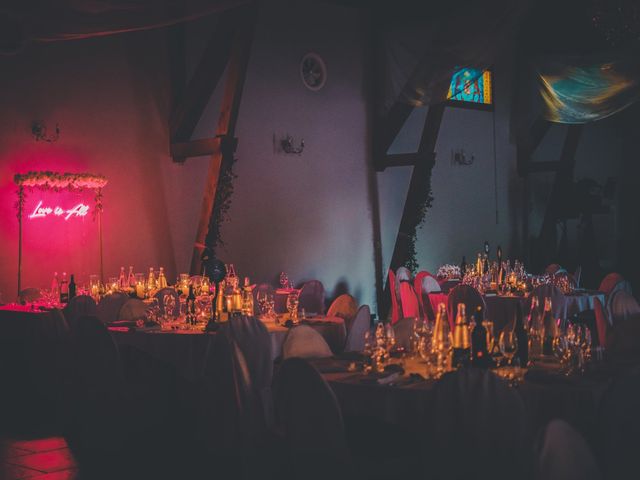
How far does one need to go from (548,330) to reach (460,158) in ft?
31.3

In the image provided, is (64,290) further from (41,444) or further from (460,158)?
(460,158)

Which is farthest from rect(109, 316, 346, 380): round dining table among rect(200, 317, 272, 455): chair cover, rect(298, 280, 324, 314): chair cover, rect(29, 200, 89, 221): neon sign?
rect(298, 280, 324, 314): chair cover

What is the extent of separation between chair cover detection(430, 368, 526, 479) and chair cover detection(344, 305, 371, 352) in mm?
2906

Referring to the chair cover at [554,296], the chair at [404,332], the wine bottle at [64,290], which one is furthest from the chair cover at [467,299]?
the wine bottle at [64,290]

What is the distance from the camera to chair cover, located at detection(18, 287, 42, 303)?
7.49 m

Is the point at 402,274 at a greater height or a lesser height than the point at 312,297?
greater

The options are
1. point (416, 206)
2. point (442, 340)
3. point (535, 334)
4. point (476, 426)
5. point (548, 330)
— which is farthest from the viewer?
point (416, 206)

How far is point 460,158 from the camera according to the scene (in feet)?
44.5

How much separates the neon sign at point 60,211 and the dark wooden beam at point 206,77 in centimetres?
151

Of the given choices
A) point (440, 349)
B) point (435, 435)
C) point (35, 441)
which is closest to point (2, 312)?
point (35, 441)

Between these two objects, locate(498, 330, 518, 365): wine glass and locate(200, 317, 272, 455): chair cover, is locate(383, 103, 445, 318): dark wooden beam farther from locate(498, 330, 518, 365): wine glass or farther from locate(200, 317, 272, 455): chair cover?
locate(200, 317, 272, 455): chair cover

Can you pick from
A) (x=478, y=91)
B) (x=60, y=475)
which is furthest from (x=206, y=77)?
(x=478, y=91)

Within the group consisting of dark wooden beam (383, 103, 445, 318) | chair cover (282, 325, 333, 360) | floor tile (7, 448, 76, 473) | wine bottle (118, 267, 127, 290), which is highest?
dark wooden beam (383, 103, 445, 318)

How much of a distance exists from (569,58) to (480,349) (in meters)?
6.94
